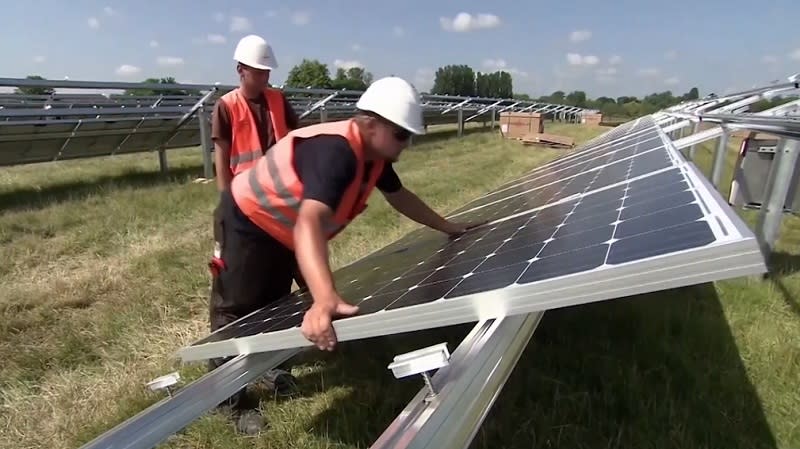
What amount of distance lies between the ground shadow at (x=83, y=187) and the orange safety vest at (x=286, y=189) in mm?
6095

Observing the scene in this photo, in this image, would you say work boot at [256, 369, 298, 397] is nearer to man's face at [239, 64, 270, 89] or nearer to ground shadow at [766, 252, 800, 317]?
man's face at [239, 64, 270, 89]

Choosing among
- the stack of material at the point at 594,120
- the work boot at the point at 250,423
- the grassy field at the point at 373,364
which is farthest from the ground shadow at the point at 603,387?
the stack of material at the point at 594,120

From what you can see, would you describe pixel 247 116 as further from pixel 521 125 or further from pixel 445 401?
pixel 521 125

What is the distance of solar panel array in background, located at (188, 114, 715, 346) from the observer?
4.78ft

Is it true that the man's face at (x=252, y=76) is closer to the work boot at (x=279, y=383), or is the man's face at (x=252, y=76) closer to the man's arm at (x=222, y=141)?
the man's arm at (x=222, y=141)

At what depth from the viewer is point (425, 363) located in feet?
4.43

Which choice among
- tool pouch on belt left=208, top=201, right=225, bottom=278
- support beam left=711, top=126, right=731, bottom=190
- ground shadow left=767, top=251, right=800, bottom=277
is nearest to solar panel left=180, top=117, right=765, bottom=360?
tool pouch on belt left=208, top=201, right=225, bottom=278

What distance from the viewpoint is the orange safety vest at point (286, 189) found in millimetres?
2117

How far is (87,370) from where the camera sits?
3391 millimetres

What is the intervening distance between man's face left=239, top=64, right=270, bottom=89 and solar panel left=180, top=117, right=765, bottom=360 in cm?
153

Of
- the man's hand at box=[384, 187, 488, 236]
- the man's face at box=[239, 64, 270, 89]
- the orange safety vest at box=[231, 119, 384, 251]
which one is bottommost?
the man's hand at box=[384, 187, 488, 236]

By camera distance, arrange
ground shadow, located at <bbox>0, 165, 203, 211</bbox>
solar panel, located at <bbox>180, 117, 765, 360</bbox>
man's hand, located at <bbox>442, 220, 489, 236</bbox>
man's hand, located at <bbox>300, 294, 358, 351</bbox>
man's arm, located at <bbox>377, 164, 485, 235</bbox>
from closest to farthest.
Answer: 1. solar panel, located at <bbox>180, 117, 765, 360</bbox>
2. man's hand, located at <bbox>300, 294, 358, 351</bbox>
3. man's arm, located at <bbox>377, 164, 485, 235</bbox>
4. man's hand, located at <bbox>442, 220, 489, 236</bbox>
5. ground shadow, located at <bbox>0, 165, 203, 211</bbox>

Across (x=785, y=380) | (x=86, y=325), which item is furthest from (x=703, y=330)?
(x=86, y=325)

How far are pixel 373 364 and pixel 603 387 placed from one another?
4.39 feet
